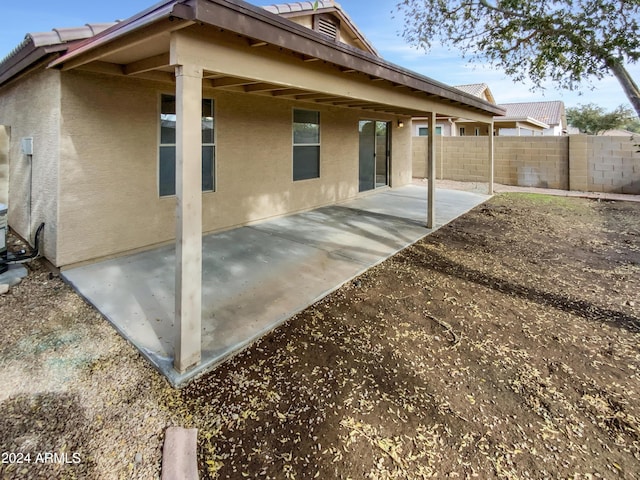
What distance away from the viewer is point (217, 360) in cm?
329

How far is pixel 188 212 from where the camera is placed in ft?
9.68

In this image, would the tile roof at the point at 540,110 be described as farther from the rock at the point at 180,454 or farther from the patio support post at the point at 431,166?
the rock at the point at 180,454

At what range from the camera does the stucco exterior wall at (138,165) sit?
4.98 metres

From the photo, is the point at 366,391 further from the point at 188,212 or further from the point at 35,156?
the point at 35,156

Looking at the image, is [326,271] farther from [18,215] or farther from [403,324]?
[18,215]

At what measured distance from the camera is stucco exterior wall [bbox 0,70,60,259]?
4.92 m

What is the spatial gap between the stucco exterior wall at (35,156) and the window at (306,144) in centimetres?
469

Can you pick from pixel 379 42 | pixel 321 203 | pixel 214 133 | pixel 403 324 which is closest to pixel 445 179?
pixel 379 42

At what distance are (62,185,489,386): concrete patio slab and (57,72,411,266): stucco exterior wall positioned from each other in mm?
342

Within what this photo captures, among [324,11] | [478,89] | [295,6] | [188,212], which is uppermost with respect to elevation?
[478,89]

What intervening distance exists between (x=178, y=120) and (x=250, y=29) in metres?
0.96

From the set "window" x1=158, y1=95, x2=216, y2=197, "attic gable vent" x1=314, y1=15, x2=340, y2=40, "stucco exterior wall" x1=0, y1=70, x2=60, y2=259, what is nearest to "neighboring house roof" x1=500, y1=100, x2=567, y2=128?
"attic gable vent" x1=314, y1=15, x2=340, y2=40

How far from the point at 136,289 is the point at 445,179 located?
15.0m

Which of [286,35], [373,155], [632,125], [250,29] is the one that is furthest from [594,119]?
[250,29]
